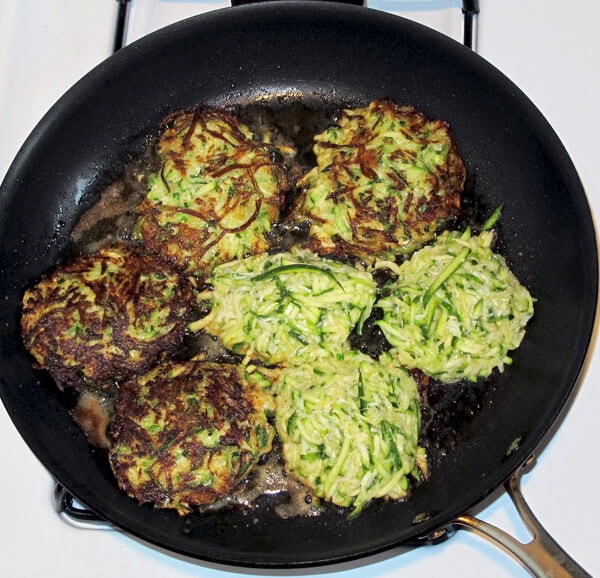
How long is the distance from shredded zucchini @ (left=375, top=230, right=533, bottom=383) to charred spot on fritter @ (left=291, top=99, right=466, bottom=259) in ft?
0.78

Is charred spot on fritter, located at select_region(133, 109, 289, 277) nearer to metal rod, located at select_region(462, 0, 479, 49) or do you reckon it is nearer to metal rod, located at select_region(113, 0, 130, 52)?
metal rod, located at select_region(113, 0, 130, 52)

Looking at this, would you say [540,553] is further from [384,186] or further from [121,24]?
[121,24]

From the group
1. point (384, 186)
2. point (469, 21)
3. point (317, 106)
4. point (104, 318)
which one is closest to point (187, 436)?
point (104, 318)

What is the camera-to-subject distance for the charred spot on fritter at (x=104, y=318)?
381 cm

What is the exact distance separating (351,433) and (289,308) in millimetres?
737

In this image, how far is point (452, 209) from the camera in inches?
160

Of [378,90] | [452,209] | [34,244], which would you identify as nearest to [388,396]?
[452,209]

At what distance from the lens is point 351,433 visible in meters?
3.68

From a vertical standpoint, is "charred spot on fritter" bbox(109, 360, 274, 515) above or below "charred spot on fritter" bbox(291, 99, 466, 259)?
below

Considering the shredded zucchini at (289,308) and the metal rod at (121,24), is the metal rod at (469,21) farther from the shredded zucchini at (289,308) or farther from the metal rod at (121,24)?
the metal rod at (121,24)

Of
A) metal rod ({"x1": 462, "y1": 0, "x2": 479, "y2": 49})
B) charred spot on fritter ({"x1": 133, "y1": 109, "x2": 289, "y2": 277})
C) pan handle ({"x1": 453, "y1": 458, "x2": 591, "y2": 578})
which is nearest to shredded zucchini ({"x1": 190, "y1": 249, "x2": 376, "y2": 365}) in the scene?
charred spot on fritter ({"x1": 133, "y1": 109, "x2": 289, "y2": 277})

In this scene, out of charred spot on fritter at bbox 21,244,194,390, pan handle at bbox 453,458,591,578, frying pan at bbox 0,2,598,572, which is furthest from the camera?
charred spot on fritter at bbox 21,244,194,390

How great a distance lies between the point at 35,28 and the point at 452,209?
3022 mm

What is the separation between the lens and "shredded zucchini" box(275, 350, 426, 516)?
368 centimetres
